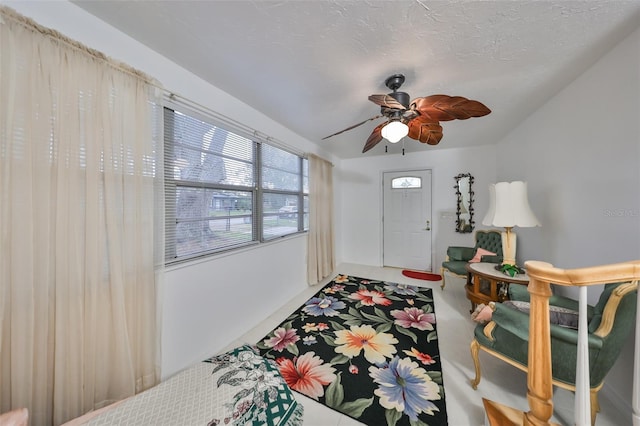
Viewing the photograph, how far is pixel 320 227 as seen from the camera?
3541 millimetres

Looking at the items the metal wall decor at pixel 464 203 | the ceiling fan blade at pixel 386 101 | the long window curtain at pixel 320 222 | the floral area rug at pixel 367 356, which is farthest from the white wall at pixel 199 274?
the metal wall decor at pixel 464 203

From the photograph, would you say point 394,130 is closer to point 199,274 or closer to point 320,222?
point 199,274

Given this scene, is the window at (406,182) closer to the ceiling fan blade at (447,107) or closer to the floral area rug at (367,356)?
the floral area rug at (367,356)

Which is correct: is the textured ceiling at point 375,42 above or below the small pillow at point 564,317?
above

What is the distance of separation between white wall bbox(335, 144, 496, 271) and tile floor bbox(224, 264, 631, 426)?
1693 mm

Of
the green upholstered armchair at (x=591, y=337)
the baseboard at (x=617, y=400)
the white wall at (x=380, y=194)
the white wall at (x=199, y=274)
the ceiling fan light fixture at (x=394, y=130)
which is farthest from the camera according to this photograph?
the white wall at (x=380, y=194)

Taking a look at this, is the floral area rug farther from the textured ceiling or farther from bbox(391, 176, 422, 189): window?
the textured ceiling

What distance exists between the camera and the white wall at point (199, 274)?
3.84 ft

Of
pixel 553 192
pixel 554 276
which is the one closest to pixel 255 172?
pixel 554 276

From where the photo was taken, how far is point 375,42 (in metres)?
1.34

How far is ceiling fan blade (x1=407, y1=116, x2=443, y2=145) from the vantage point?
1.81 meters

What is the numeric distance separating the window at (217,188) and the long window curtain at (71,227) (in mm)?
284

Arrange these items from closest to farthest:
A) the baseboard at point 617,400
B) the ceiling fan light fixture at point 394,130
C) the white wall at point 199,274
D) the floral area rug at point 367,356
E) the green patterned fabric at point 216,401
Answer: the green patterned fabric at point 216,401 < the white wall at point 199,274 < the baseboard at point 617,400 < the floral area rug at point 367,356 < the ceiling fan light fixture at point 394,130

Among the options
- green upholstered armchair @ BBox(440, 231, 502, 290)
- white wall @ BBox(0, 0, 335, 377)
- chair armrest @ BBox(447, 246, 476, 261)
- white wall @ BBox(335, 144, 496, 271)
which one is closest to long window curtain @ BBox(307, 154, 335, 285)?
white wall @ BBox(0, 0, 335, 377)
